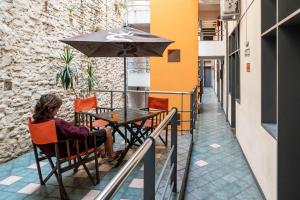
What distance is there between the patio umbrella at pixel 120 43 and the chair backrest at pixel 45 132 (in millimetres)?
1146

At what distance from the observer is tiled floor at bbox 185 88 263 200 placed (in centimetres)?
310

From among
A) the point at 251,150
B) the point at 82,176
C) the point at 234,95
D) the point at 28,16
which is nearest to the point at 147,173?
the point at 82,176

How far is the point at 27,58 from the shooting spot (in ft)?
15.4

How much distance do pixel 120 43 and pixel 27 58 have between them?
1.77 metres

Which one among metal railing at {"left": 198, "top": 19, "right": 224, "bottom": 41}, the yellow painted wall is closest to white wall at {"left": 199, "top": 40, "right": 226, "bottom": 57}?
metal railing at {"left": 198, "top": 19, "right": 224, "bottom": 41}

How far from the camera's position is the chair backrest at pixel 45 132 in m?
2.77

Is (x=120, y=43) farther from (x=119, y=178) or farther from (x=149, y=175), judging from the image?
(x=119, y=178)

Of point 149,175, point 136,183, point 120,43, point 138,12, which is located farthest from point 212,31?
point 149,175

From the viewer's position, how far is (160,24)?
6.50 metres

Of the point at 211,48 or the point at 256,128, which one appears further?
the point at 211,48

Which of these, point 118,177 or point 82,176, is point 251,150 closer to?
point 82,176

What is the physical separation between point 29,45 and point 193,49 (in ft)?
11.3

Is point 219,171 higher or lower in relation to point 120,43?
lower

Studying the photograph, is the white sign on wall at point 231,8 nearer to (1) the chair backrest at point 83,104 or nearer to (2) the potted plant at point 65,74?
(1) the chair backrest at point 83,104
